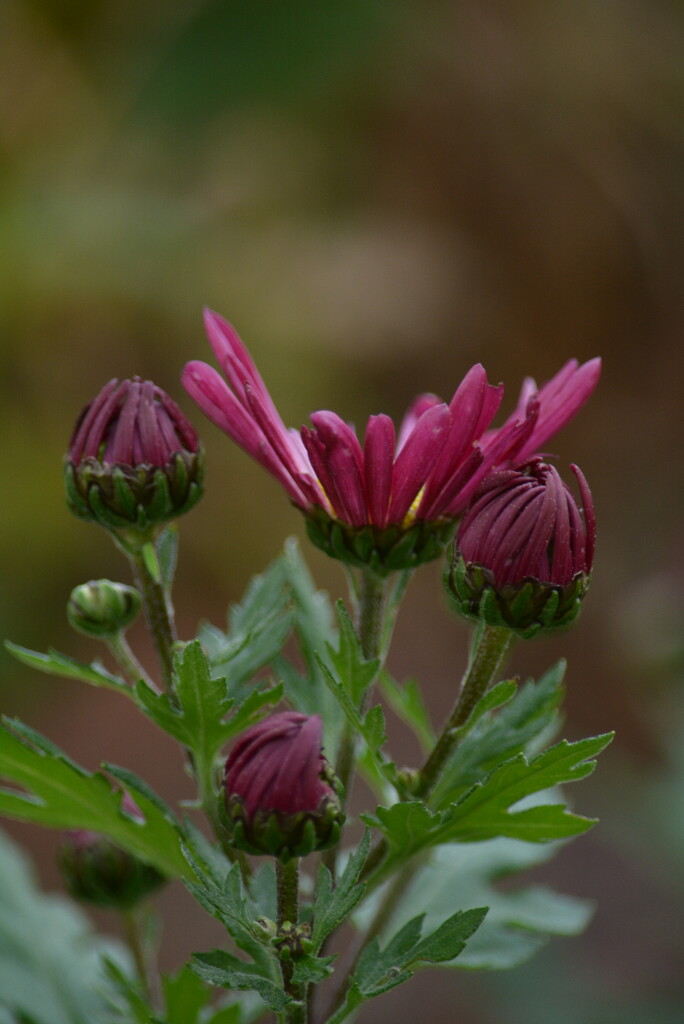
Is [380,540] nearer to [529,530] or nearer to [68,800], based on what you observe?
[529,530]

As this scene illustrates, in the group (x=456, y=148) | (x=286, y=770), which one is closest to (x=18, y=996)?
(x=286, y=770)

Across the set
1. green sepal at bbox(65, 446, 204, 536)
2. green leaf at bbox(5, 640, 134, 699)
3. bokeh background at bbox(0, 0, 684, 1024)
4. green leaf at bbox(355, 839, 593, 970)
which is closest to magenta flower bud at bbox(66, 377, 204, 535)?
green sepal at bbox(65, 446, 204, 536)

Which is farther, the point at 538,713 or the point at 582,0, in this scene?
the point at 582,0

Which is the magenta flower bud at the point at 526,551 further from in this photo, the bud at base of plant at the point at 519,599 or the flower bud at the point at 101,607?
the flower bud at the point at 101,607

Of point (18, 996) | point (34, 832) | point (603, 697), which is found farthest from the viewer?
point (603, 697)

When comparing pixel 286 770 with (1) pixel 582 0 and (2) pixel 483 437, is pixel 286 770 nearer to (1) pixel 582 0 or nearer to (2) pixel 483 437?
(2) pixel 483 437

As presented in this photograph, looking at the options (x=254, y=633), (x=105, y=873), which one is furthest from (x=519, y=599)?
(x=105, y=873)
